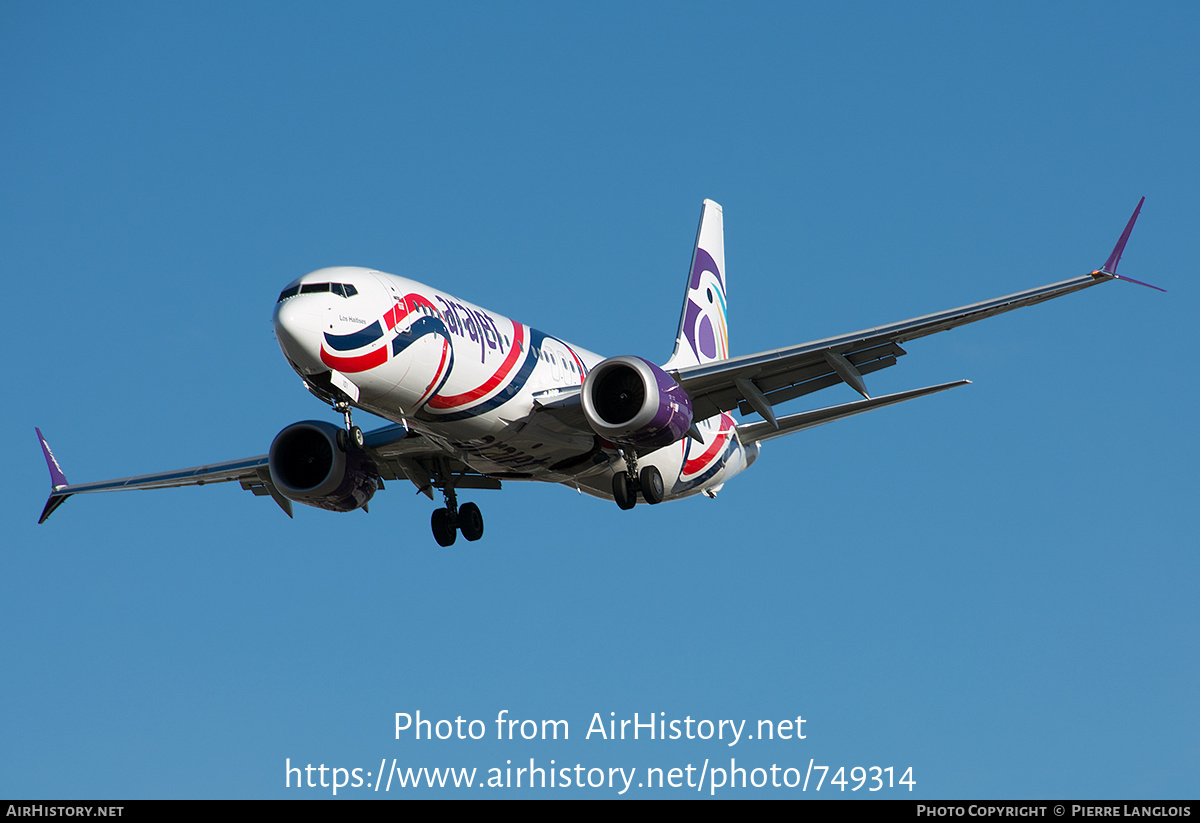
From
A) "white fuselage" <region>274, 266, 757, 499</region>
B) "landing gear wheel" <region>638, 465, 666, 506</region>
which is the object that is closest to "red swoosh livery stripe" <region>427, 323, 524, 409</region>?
"white fuselage" <region>274, 266, 757, 499</region>

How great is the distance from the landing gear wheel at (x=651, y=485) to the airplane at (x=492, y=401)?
0.03 m

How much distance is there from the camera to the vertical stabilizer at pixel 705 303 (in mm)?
Answer: 37531

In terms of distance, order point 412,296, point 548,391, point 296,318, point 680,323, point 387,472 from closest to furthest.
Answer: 1. point 296,318
2. point 412,296
3. point 548,391
4. point 387,472
5. point 680,323

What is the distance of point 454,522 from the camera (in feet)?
103

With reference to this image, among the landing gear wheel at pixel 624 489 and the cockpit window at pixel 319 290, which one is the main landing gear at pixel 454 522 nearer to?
the landing gear wheel at pixel 624 489

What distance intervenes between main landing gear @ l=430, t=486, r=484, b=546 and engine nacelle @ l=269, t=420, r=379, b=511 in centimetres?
194

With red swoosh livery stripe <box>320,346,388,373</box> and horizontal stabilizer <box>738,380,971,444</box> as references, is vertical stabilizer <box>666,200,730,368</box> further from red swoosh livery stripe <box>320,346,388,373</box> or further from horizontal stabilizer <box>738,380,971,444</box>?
red swoosh livery stripe <box>320,346,388,373</box>

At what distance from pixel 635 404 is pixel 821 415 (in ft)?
18.0

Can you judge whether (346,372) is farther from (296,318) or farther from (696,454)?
(696,454)

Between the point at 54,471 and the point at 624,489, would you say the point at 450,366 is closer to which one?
the point at 624,489

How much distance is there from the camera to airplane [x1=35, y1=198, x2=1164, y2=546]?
2455 centimetres
